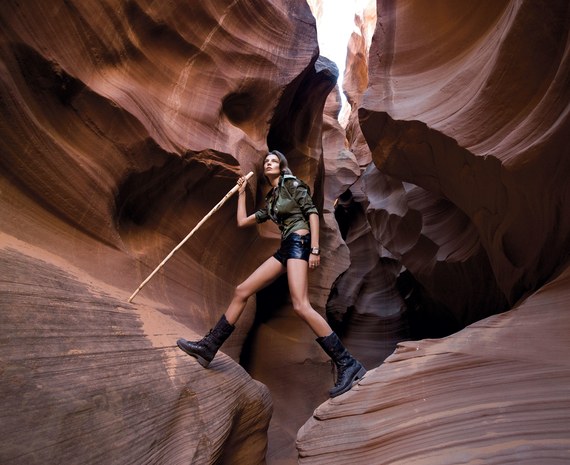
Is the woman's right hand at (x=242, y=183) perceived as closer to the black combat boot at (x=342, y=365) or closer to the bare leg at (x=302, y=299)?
the bare leg at (x=302, y=299)

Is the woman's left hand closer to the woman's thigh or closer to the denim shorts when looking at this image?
the denim shorts

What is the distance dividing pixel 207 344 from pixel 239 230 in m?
2.66

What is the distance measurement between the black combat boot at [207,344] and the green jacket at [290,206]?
101 centimetres

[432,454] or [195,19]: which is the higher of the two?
[195,19]

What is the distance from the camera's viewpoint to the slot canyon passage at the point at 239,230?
7.88ft

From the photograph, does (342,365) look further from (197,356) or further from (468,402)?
(197,356)

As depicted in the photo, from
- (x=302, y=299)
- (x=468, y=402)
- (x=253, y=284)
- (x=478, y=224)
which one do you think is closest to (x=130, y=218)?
(x=253, y=284)

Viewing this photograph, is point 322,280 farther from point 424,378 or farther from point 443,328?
point 424,378

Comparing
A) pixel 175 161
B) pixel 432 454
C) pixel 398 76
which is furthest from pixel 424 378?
pixel 398 76

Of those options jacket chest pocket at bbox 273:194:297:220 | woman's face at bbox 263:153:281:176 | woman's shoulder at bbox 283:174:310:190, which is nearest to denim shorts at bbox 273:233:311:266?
jacket chest pocket at bbox 273:194:297:220

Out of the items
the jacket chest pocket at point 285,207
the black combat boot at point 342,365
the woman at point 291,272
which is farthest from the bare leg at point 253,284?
the black combat boot at point 342,365

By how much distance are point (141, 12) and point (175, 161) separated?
1700 millimetres

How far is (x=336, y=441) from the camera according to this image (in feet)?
9.20

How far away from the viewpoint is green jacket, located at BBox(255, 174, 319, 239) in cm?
393
